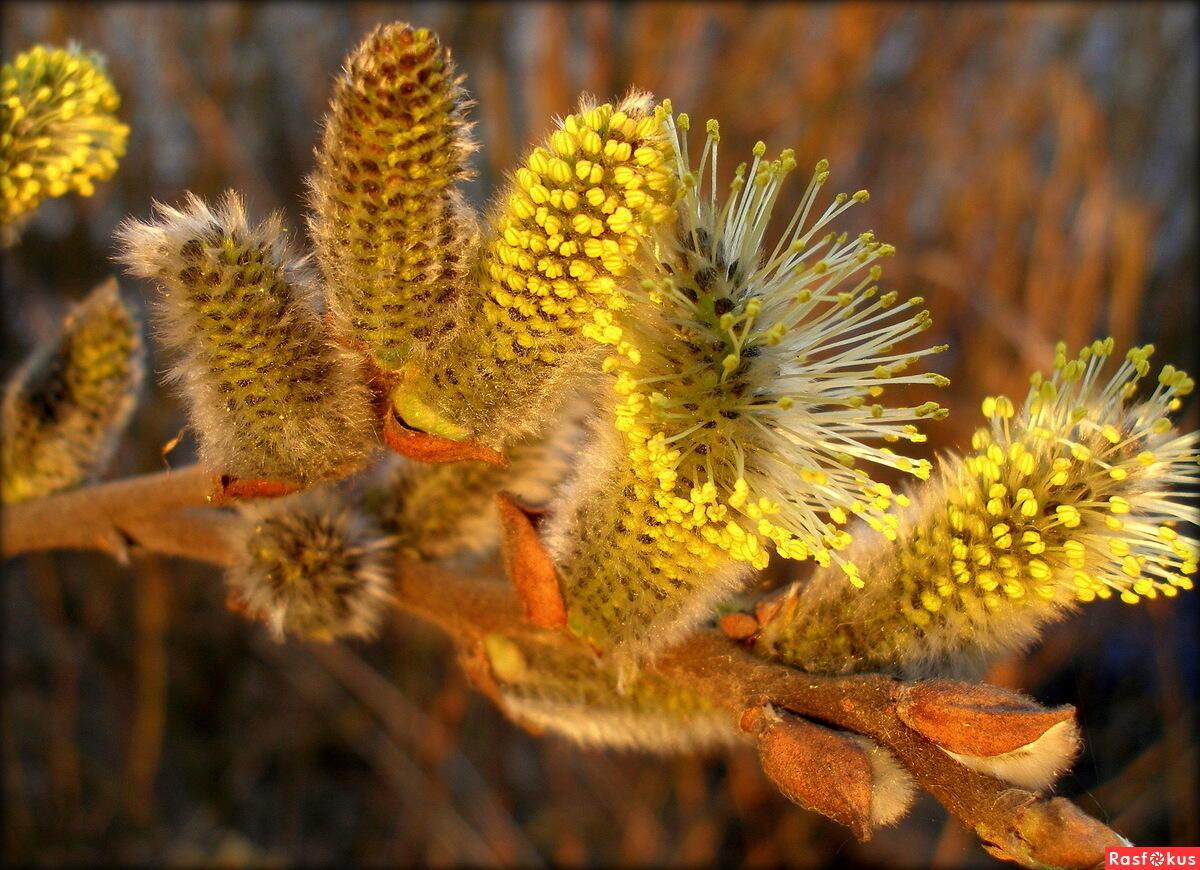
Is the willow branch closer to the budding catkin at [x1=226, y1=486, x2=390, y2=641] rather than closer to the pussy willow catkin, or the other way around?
the budding catkin at [x1=226, y1=486, x2=390, y2=641]

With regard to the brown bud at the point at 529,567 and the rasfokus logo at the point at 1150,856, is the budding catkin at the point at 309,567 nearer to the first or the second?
the brown bud at the point at 529,567

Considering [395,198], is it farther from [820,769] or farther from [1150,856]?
[1150,856]

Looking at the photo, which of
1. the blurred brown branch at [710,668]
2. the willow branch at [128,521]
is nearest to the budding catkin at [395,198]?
the blurred brown branch at [710,668]

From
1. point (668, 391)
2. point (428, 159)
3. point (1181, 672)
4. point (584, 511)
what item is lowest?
point (1181, 672)

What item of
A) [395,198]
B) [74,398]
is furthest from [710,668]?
[74,398]

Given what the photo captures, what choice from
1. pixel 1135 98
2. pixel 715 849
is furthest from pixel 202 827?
pixel 1135 98

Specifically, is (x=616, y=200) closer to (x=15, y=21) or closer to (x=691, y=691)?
(x=691, y=691)

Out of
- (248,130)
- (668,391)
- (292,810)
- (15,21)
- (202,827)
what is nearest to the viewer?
(668,391)
